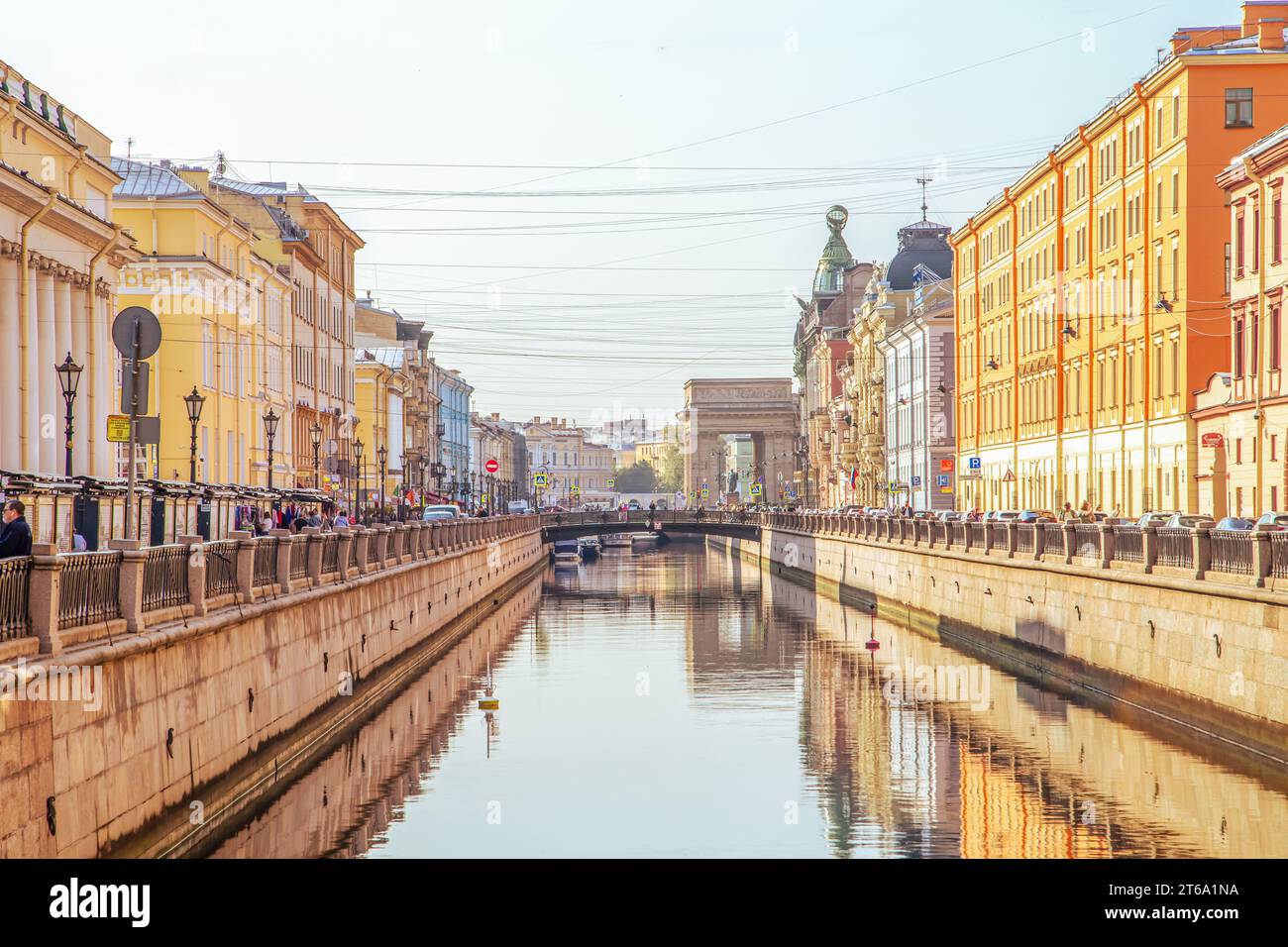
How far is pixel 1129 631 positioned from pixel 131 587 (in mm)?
19256

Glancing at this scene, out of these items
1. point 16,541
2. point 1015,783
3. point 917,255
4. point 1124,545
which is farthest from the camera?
point 917,255

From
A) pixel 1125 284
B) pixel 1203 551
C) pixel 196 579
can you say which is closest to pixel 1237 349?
pixel 1125 284

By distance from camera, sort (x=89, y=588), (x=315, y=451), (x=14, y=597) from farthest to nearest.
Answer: (x=315, y=451) < (x=89, y=588) < (x=14, y=597)

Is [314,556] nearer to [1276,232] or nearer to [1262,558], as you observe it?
[1262,558]

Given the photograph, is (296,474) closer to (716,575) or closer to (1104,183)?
(716,575)

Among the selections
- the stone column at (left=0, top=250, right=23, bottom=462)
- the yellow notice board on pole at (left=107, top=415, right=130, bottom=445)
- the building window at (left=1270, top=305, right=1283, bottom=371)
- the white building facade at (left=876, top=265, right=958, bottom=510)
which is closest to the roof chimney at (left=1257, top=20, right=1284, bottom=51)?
the building window at (left=1270, top=305, right=1283, bottom=371)

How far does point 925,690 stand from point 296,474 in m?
48.2

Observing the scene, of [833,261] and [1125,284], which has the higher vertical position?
[833,261]

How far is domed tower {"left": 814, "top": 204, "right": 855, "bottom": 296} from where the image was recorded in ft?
616

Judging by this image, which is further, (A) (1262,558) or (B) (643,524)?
(B) (643,524)

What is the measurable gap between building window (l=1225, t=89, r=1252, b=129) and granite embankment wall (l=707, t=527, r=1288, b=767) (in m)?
15.2

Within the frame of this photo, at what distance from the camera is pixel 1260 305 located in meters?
45.6

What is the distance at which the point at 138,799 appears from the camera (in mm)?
16953

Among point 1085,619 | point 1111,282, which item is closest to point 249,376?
point 1111,282
